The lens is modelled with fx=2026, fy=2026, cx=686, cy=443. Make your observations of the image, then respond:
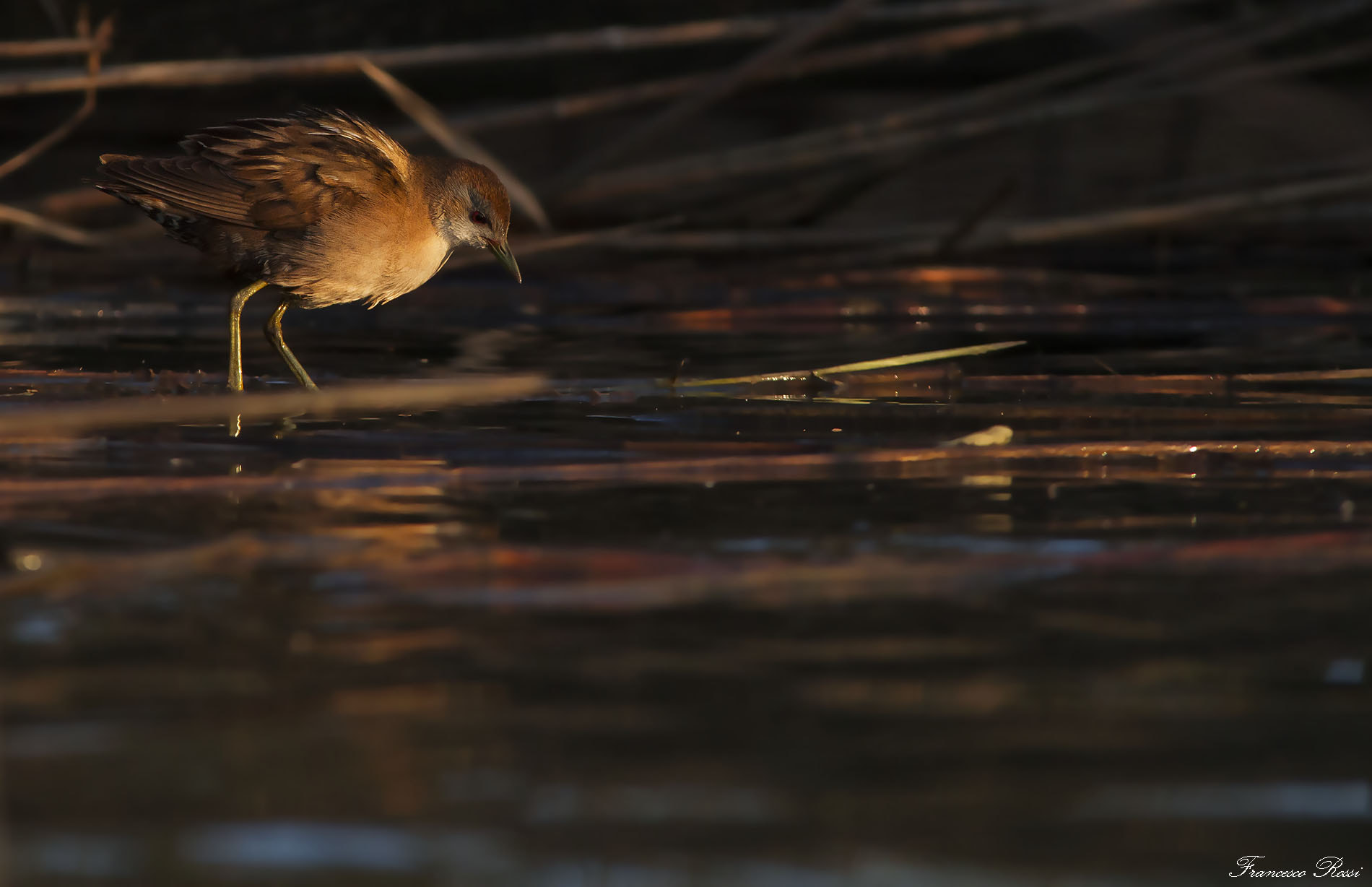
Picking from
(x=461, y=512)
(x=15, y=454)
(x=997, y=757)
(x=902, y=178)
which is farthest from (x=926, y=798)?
(x=902, y=178)

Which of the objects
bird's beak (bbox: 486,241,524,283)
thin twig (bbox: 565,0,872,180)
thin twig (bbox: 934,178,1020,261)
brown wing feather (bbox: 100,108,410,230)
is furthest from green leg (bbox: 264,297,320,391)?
thin twig (bbox: 934,178,1020,261)

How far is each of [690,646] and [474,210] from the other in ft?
13.1

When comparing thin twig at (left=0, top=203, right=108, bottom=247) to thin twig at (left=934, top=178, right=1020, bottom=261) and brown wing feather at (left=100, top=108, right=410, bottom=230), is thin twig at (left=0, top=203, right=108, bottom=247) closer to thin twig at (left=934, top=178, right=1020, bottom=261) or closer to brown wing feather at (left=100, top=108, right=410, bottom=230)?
brown wing feather at (left=100, top=108, right=410, bottom=230)

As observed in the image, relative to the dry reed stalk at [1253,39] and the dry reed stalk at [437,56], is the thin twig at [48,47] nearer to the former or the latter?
the dry reed stalk at [437,56]

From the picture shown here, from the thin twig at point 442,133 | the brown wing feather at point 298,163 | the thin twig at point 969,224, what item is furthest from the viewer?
the thin twig at point 969,224

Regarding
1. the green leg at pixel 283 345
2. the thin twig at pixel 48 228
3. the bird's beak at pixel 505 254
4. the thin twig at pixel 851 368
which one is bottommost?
the thin twig at pixel 851 368

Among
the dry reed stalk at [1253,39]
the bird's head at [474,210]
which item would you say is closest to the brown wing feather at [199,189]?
the bird's head at [474,210]

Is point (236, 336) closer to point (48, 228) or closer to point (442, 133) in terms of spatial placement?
point (48, 228)

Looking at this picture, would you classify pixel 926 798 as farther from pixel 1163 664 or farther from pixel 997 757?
pixel 1163 664

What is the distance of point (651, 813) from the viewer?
2.29 m

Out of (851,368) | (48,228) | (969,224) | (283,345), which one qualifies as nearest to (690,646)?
(851,368)

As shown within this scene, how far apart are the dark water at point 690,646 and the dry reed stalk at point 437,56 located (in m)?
2.44

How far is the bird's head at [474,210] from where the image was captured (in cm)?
666

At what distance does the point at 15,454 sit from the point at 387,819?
8.46ft
